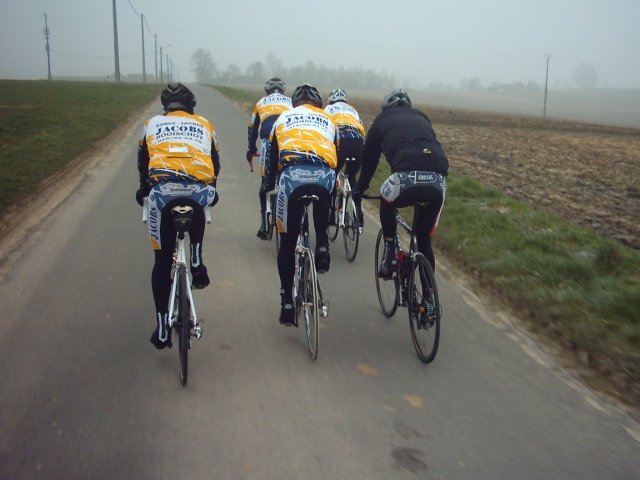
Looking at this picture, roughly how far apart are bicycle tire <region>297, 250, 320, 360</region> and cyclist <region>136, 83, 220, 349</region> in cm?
84

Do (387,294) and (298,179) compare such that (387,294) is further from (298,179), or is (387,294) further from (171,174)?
(171,174)

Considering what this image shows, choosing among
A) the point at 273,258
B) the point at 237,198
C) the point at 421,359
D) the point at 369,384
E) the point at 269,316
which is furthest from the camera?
the point at 237,198

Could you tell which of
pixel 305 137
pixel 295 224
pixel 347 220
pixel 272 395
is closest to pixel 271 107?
pixel 347 220

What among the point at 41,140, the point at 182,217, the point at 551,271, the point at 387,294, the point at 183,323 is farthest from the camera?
the point at 41,140

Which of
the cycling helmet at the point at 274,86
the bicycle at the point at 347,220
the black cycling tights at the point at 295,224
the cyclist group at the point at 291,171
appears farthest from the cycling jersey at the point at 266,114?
the black cycling tights at the point at 295,224

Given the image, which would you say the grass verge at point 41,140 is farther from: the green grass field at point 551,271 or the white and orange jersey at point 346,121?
the white and orange jersey at point 346,121

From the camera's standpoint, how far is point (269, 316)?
5.70 m

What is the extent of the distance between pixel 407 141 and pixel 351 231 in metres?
2.79

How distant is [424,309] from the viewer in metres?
4.75

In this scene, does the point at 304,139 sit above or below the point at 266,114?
below

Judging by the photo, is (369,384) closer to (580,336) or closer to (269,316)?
(269,316)

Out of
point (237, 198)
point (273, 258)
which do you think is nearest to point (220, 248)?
point (273, 258)

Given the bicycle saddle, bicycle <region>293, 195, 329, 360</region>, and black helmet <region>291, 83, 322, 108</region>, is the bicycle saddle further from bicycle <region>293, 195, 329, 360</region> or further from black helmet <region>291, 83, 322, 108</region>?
black helmet <region>291, 83, 322, 108</region>

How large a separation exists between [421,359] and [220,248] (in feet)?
12.2
